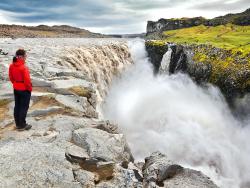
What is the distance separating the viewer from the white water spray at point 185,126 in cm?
2822

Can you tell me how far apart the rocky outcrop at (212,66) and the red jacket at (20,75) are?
84.6 feet

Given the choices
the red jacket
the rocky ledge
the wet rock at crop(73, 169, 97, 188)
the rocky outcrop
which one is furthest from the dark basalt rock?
the wet rock at crop(73, 169, 97, 188)

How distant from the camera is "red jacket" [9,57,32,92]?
1351cm

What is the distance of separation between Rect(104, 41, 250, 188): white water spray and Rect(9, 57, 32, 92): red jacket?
50.2 feet

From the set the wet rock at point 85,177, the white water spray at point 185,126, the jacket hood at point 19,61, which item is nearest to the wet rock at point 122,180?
the wet rock at point 85,177

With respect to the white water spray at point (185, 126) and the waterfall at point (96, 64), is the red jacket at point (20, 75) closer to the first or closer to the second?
the waterfall at point (96, 64)

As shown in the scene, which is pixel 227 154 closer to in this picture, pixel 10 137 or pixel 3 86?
pixel 3 86

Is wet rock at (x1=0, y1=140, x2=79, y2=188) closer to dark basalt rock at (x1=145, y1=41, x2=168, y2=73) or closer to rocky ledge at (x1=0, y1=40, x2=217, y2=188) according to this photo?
rocky ledge at (x1=0, y1=40, x2=217, y2=188)

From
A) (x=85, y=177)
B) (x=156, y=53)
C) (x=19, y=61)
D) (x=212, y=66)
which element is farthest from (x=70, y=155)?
(x=156, y=53)

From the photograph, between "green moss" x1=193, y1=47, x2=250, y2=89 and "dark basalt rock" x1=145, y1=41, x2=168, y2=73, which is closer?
"green moss" x1=193, y1=47, x2=250, y2=89

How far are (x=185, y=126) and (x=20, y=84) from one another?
23.8 m

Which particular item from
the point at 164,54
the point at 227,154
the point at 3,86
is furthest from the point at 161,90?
the point at 3,86

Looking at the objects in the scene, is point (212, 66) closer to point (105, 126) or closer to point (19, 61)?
point (105, 126)

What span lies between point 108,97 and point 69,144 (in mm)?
28346
